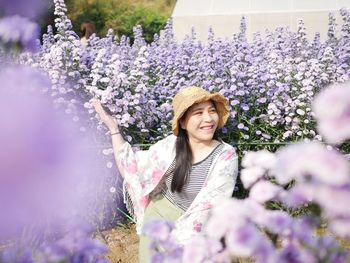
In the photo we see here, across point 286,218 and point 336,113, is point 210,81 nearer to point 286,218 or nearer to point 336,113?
point 286,218

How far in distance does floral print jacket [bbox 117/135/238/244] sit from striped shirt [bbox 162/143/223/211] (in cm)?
3

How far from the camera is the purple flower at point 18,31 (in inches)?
36.8

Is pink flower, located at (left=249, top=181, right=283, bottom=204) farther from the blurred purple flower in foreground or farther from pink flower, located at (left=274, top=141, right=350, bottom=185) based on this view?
the blurred purple flower in foreground

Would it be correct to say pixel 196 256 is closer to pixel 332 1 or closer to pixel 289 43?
pixel 289 43

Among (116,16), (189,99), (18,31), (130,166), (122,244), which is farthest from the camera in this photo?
(116,16)

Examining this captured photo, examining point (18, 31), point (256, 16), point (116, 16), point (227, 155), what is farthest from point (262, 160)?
point (116, 16)

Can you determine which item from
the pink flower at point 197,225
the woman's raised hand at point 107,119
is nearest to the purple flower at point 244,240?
the pink flower at point 197,225

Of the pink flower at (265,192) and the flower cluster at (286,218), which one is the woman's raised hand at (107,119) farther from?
the pink flower at (265,192)

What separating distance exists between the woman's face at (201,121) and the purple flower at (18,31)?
1355 mm

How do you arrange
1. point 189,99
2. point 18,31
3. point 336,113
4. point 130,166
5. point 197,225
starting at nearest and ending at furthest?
point 336,113, point 18,31, point 197,225, point 189,99, point 130,166

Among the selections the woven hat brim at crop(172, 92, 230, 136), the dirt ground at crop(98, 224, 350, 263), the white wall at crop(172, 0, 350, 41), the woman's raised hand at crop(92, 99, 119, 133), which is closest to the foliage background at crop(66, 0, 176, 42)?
the white wall at crop(172, 0, 350, 41)

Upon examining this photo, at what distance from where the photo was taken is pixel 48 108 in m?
0.73

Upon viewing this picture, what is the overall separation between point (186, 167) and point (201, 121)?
0.22 meters

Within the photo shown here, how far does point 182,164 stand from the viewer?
2.46 meters
